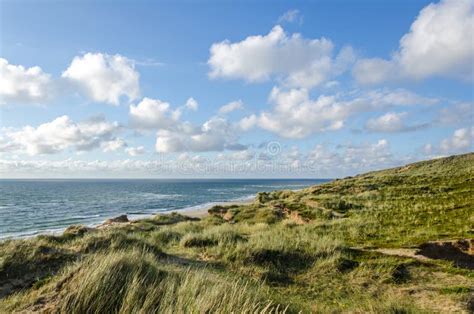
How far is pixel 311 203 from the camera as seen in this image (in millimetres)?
34125

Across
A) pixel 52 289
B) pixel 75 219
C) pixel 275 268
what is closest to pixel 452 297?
pixel 275 268

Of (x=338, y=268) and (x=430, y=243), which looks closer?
(x=338, y=268)

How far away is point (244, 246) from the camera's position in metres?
13.0

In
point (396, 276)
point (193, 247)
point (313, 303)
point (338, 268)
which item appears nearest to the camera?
point (313, 303)

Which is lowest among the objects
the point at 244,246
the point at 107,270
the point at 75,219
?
the point at 75,219

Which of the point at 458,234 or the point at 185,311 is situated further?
the point at 458,234

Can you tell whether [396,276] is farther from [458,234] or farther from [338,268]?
[458,234]

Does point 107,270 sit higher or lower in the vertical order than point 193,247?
higher

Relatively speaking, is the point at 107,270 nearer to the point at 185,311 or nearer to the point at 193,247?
the point at 185,311

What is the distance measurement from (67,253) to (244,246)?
6.22 m

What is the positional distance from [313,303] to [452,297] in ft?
10.8

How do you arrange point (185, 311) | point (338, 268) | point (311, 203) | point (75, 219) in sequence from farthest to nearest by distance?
point (75, 219) < point (311, 203) < point (338, 268) < point (185, 311)

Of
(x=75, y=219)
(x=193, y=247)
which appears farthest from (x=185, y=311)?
(x=75, y=219)

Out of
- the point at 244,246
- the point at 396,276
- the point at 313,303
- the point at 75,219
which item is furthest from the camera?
the point at 75,219
